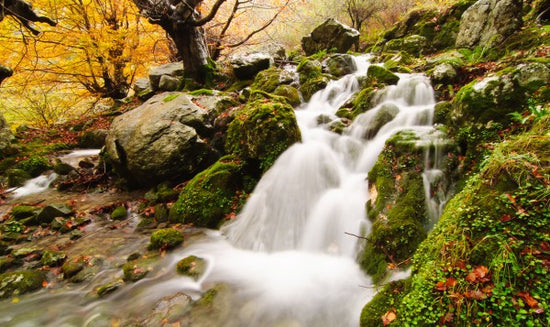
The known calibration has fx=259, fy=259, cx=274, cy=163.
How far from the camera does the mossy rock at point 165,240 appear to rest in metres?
4.57

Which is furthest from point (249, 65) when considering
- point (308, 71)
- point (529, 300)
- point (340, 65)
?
point (529, 300)

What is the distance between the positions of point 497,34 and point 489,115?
4.75m

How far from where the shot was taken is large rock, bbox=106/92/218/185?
631 cm

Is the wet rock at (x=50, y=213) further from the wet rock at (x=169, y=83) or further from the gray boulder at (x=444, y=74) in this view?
the gray boulder at (x=444, y=74)

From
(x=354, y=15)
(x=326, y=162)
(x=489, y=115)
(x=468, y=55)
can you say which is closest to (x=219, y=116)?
(x=326, y=162)

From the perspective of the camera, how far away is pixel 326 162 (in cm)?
548

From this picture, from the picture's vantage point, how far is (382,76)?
7477mm

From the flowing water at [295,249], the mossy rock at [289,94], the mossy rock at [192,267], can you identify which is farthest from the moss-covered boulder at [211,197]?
the mossy rock at [289,94]

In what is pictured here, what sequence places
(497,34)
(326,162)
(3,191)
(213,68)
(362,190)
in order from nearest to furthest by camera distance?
1. (362,190)
2. (326,162)
3. (497,34)
4. (3,191)
5. (213,68)

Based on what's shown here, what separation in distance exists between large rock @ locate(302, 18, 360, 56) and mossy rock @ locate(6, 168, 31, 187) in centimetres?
1348

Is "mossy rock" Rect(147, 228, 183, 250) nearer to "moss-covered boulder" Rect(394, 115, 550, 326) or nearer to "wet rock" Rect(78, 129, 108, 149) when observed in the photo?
"moss-covered boulder" Rect(394, 115, 550, 326)

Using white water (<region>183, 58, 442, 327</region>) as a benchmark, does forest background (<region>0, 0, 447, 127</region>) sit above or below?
above

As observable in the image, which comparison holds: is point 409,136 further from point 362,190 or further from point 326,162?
point 326,162

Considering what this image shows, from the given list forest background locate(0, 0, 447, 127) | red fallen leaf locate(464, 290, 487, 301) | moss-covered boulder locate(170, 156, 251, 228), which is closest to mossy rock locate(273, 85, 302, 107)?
forest background locate(0, 0, 447, 127)
